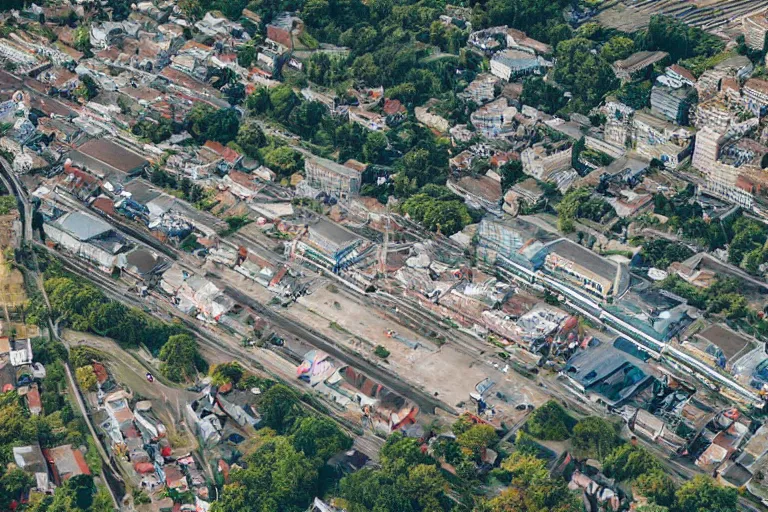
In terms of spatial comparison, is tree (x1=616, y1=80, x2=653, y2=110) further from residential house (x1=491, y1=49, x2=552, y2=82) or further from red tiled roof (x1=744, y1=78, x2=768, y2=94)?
residential house (x1=491, y1=49, x2=552, y2=82)

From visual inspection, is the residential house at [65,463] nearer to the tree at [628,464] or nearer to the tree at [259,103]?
the tree at [628,464]

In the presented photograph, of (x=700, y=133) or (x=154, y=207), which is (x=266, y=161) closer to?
(x=154, y=207)

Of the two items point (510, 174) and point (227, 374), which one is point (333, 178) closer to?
point (510, 174)

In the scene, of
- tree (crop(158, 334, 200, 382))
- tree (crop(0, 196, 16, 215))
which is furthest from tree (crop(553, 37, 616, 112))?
tree (crop(0, 196, 16, 215))

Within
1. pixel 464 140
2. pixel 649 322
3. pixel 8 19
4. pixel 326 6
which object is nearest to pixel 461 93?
pixel 464 140

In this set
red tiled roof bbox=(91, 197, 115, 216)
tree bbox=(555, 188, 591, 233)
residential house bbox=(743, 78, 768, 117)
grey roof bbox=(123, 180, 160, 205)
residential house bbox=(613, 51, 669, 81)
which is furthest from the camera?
residential house bbox=(613, 51, 669, 81)

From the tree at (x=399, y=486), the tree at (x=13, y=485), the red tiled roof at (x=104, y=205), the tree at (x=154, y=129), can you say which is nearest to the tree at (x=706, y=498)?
the tree at (x=399, y=486)
